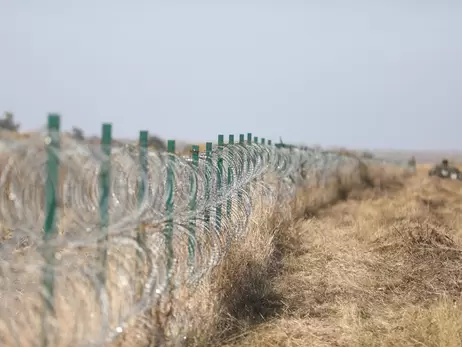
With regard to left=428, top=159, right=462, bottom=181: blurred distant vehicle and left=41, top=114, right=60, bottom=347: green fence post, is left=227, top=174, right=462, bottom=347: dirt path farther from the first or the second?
left=428, top=159, right=462, bottom=181: blurred distant vehicle

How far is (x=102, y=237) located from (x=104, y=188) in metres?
0.31

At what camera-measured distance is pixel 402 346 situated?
7.22 metres

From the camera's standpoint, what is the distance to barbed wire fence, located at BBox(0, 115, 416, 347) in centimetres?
449

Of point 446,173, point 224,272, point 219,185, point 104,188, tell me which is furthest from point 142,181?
point 446,173

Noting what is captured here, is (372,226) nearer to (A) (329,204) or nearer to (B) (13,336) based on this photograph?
(A) (329,204)

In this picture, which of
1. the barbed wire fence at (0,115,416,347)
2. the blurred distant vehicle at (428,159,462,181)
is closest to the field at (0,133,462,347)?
the barbed wire fence at (0,115,416,347)

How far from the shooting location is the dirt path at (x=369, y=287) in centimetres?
745

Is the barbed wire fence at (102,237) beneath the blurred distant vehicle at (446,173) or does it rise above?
above

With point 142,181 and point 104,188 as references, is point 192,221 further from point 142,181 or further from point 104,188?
point 104,188

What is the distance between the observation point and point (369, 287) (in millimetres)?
9953

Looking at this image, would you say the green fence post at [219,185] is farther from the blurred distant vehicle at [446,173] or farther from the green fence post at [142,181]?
the blurred distant vehicle at [446,173]

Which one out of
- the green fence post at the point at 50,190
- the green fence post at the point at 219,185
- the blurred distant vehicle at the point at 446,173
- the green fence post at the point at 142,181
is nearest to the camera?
the green fence post at the point at 50,190

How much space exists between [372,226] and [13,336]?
1100cm

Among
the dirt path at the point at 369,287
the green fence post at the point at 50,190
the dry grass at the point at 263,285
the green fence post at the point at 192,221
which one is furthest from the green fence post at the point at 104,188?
the dirt path at the point at 369,287
